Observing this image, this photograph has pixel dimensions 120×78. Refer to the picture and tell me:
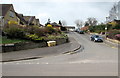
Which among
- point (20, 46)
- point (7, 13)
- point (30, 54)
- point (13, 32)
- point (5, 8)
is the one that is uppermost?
point (5, 8)

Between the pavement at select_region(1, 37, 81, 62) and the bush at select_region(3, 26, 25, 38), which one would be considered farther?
the bush at select_region(3, 26, 25, 38)

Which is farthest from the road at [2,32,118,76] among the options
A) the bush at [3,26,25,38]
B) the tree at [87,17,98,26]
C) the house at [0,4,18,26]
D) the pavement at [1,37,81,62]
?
the tree at [87,17,98,26]

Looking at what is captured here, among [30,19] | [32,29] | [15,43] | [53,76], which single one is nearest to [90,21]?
[30,19]

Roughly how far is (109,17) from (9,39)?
51.2 meters

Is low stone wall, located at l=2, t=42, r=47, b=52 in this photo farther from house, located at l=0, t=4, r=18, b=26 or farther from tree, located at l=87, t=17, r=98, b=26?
tree, located at l=87, t=17, r=98, b=26

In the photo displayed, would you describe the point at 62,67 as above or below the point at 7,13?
below

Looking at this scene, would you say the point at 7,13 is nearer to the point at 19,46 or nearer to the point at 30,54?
the point at 19,46

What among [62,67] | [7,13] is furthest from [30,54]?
[7,13]

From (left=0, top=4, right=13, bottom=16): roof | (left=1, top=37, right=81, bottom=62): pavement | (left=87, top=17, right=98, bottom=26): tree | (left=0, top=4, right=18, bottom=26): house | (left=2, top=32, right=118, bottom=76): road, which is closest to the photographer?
(left=2, top=32, right=118, bottom=76): road

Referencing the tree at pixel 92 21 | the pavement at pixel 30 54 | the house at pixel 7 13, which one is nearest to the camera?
A: the pavement at pixel 30 54

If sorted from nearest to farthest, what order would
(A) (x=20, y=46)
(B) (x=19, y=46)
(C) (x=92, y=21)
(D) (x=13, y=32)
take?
1. (B) (x=19, y=46)
2. (A) (x=20, y=46)
3. (D) (x=13, y=32)
4. (C) (x=92, y=21)

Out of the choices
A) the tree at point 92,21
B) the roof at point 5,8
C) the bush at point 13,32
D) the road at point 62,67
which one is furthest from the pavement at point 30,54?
the tree at point 92,21

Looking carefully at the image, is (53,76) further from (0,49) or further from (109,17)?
(109,17)

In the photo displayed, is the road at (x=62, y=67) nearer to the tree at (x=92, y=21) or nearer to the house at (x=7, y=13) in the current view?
the house at (x=7, y=13)
